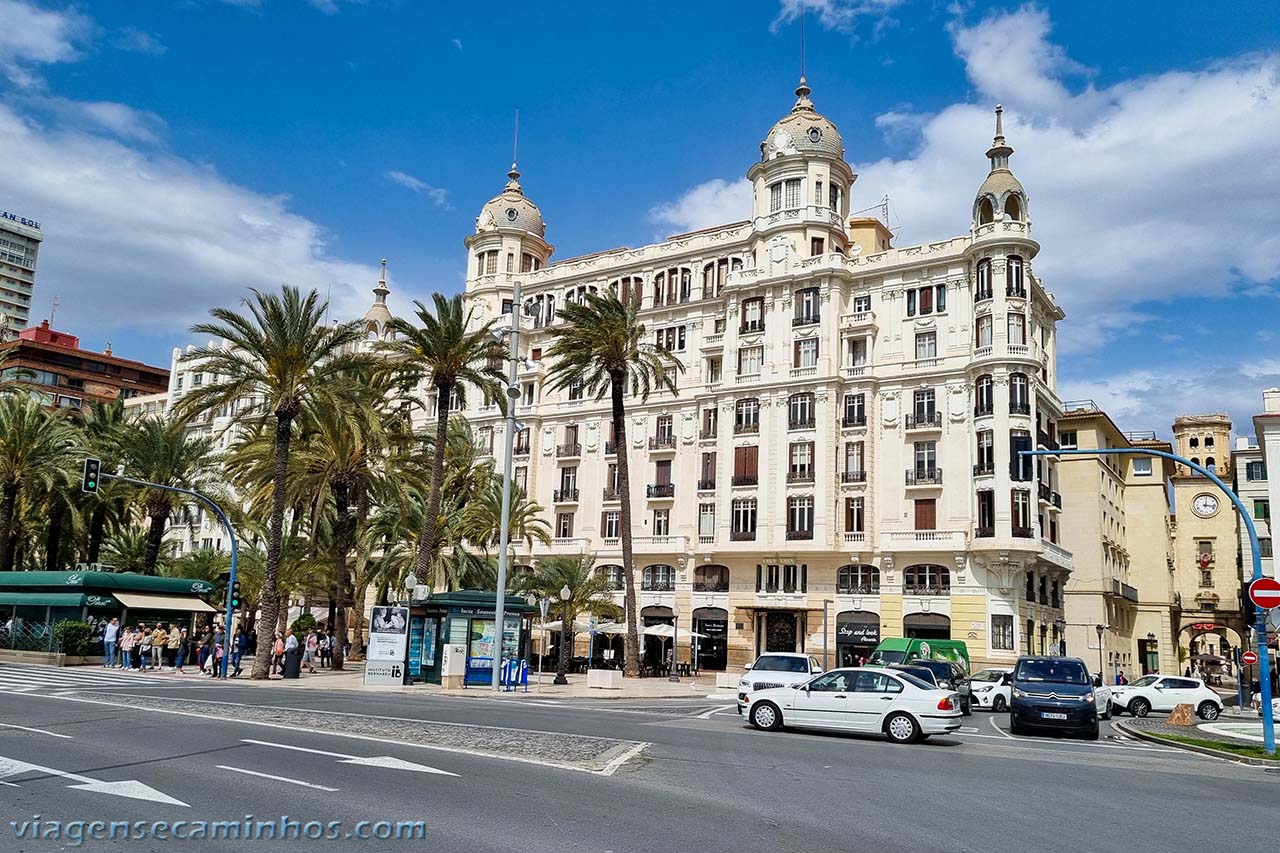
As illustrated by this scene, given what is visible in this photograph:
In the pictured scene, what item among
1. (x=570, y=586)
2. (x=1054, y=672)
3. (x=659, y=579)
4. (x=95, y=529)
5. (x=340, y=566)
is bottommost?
(x=1054, y=672)

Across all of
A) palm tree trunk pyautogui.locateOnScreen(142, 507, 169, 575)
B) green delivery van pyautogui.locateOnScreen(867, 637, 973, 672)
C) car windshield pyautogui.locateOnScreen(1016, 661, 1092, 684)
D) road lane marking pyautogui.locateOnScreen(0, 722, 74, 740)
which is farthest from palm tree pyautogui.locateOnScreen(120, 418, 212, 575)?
car windshield pyautogui.locateOnScreen(1016, 661, 1092, 684)

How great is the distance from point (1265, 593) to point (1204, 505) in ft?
267

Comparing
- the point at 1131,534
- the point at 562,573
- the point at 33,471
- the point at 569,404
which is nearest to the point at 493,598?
the point at 562,573

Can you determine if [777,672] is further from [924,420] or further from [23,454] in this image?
[23,454]

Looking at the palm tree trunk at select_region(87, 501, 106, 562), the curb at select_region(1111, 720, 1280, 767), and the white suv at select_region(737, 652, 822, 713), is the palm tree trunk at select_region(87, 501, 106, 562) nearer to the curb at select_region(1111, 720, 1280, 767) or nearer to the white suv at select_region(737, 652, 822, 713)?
the white suv at select_region(737, 652, 822, 713)

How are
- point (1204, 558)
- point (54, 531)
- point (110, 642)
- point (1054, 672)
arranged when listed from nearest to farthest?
point (1054, 672), point (110, 642), point (54, 531), point (1204, 558)

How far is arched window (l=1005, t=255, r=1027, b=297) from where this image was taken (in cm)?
5325

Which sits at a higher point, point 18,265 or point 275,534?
point 18,265

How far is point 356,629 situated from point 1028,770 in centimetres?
4379

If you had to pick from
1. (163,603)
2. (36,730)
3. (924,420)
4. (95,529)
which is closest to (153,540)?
(95,529)

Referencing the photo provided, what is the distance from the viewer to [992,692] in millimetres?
35250

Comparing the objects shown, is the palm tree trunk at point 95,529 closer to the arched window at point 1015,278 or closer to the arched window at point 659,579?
the arched window at point 659,579

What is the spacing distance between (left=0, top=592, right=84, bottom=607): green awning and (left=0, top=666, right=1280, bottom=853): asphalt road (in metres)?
21.5

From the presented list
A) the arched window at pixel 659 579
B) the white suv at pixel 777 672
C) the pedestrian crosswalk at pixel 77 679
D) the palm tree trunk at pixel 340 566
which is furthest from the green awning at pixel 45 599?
the arched window at pixel 659 579
